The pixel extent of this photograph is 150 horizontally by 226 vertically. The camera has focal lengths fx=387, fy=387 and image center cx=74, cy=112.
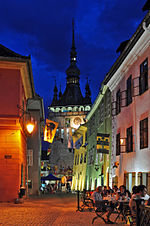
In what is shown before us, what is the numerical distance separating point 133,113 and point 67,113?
279 ft

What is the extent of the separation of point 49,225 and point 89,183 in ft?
89.1

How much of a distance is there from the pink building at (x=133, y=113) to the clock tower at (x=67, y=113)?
6873 cm

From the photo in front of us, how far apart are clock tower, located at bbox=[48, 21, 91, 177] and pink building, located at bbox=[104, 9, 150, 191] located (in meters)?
68.7

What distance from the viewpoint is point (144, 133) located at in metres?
17.7

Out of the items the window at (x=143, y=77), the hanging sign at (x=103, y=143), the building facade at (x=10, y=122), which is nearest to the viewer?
the window at (x=143, y=77)

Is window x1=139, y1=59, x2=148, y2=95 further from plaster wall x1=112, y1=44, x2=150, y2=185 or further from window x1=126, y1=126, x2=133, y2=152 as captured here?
window x1=126, y1=126, x2=133, y2=152

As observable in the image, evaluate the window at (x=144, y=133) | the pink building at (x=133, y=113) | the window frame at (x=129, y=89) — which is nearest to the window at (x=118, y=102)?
the pink building at (x=133, y=113)

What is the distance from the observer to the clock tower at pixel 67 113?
324 ft

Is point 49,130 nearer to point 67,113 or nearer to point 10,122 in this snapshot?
point 10,122

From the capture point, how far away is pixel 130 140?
2017 centimetres

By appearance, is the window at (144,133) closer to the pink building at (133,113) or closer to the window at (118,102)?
the pink building at (133,113)

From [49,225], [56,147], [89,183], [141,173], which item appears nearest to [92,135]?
[89,183]

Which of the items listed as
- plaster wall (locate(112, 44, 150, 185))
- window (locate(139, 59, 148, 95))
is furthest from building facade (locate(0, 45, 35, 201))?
window (locate(139, 59, 148, 95))

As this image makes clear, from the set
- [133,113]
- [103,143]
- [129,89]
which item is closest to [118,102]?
[103,143]
